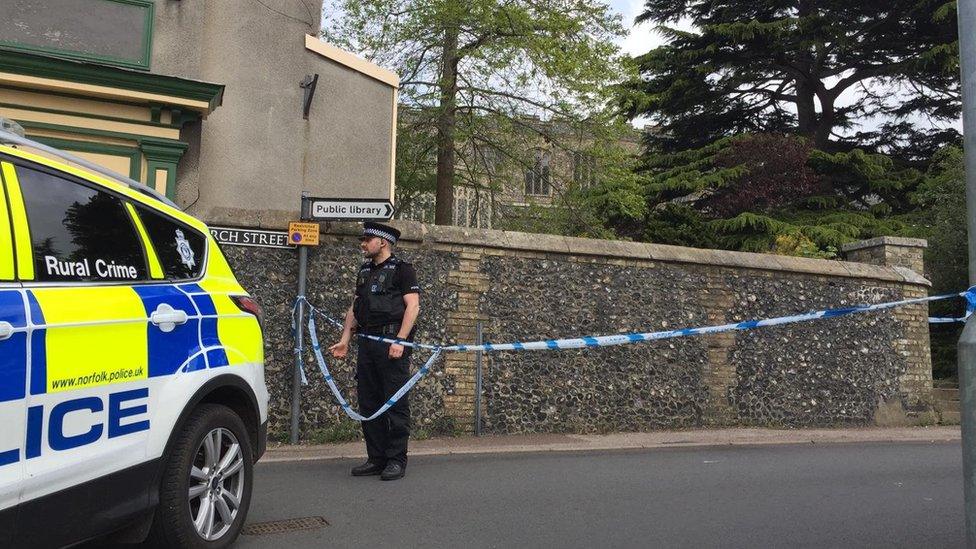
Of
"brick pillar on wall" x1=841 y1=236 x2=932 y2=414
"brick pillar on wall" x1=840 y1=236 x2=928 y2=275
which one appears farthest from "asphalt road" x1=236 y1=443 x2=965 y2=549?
"brick pillar on wall" x1=840 y1=236 x2=928 y2=275

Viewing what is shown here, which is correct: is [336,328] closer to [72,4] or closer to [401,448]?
[401,448]

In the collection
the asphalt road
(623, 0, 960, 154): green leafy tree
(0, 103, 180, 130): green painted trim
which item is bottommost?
the asphalt road

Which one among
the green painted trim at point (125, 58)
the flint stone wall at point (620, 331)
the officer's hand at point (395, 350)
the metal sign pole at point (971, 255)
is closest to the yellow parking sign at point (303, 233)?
the flint stone wall at point (620, 331)

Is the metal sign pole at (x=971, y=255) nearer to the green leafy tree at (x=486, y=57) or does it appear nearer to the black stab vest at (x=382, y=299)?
the black stab vest at (x=382, y=299)

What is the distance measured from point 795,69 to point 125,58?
70.8ft

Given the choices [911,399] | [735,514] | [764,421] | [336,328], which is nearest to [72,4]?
[336,328]

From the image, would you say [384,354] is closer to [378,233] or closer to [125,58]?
[378,233]

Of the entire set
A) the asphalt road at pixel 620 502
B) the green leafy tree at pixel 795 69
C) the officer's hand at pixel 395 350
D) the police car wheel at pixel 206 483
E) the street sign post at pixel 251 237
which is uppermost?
the green leafy tree at pixel 795 69

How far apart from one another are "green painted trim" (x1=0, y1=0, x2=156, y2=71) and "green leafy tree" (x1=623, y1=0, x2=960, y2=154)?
582 inches

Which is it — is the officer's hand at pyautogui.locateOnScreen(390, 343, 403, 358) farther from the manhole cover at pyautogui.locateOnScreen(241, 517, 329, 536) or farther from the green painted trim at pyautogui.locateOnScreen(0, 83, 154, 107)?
the green painted trim at pyautogui.locateOnScreen(0, 83, 154, 107)

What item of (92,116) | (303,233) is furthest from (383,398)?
(92,116)

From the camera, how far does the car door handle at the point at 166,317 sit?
3521mm

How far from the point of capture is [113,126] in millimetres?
9930

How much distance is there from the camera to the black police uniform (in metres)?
5.91
